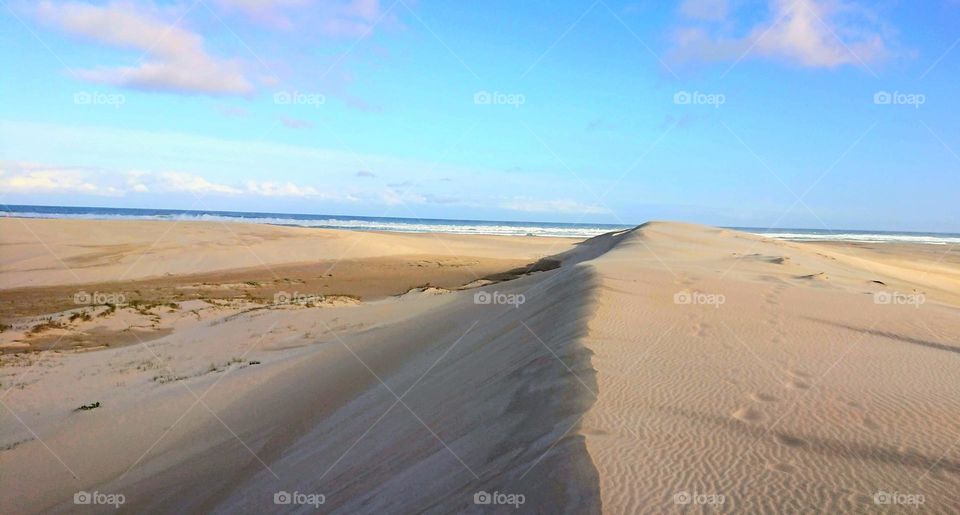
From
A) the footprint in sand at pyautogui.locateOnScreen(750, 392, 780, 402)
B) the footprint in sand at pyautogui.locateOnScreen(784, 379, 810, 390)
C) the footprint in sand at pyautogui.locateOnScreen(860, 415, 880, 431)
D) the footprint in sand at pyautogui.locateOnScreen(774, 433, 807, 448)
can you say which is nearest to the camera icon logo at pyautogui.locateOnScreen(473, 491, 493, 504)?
the footprint in sand at pyautogui.locateOnScreen(774, 433, 807, 448)

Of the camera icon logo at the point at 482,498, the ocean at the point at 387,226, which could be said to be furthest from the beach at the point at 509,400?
the ocean at the point at 387,226

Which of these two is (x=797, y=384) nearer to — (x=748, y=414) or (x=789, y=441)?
(x=748, y=414)

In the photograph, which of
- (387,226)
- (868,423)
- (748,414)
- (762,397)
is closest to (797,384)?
(762,397)

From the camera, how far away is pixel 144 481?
6152mm

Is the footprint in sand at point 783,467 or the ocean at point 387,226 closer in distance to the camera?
the footprint in sand at point 783,467

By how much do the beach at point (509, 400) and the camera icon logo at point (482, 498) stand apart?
0.04ft

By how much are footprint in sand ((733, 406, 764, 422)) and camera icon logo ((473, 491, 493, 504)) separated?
198 centimetres

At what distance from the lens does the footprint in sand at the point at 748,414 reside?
4160mm

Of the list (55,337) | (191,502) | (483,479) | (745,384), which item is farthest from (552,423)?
(55,337)

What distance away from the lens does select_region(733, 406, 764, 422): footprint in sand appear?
4.16 metres

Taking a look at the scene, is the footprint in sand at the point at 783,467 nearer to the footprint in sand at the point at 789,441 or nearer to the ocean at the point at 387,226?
the footprint in sand at the point at 789,441

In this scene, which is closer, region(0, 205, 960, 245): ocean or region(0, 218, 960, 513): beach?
region(0, 218, 960, 513): beach

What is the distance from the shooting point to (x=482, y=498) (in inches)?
131

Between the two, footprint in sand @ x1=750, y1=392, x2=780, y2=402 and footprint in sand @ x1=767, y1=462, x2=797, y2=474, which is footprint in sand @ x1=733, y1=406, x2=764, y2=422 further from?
footprint in sand @ x1=767, y1=462, x2=797, y2=474
